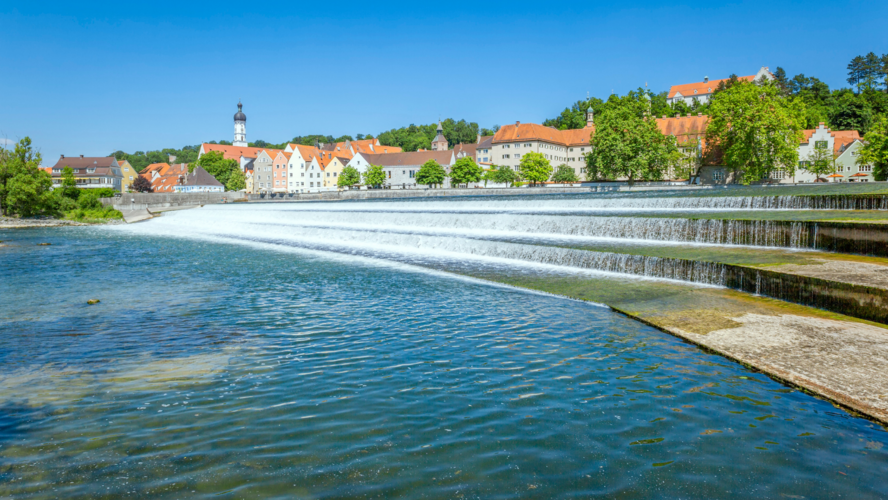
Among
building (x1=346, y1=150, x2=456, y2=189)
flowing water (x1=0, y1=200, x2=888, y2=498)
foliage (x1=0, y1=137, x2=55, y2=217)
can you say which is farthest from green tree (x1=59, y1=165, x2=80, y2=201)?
building (x1=346, y1=150, x2=456, y2=189)

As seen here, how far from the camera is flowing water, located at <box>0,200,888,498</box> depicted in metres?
4.44

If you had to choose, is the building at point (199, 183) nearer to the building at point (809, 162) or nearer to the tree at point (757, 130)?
the building at point (809, 162)

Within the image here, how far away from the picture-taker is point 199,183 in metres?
102

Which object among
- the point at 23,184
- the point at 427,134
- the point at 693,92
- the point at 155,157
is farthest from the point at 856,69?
the point at 155,157

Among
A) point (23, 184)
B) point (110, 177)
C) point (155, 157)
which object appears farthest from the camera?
point (155, 157)

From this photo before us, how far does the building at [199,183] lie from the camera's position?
102m

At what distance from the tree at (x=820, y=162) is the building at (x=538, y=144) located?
41.4m

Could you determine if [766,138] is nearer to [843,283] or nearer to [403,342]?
[843,283]

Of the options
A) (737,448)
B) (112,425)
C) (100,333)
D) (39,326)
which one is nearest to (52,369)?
(100,333)

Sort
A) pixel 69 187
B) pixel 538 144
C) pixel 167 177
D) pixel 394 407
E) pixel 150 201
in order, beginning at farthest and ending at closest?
pixel 167 177
pixel 538 144
pixel 150 201
pixel 69 187
pixel 394 407

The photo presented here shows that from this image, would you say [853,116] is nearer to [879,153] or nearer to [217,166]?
[879,153]

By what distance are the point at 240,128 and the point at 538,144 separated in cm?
8375

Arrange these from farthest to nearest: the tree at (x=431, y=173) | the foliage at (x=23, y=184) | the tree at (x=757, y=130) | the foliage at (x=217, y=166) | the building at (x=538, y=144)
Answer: the foliage at (x=217, y=166), the building at (x=538, y=144), the tree at (x=431, y=173), the tree at (x=757, y=130), the foliage at (x=23, y=184)

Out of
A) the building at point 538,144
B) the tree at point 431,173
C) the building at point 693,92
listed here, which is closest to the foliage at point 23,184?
the tree at point 431,173
